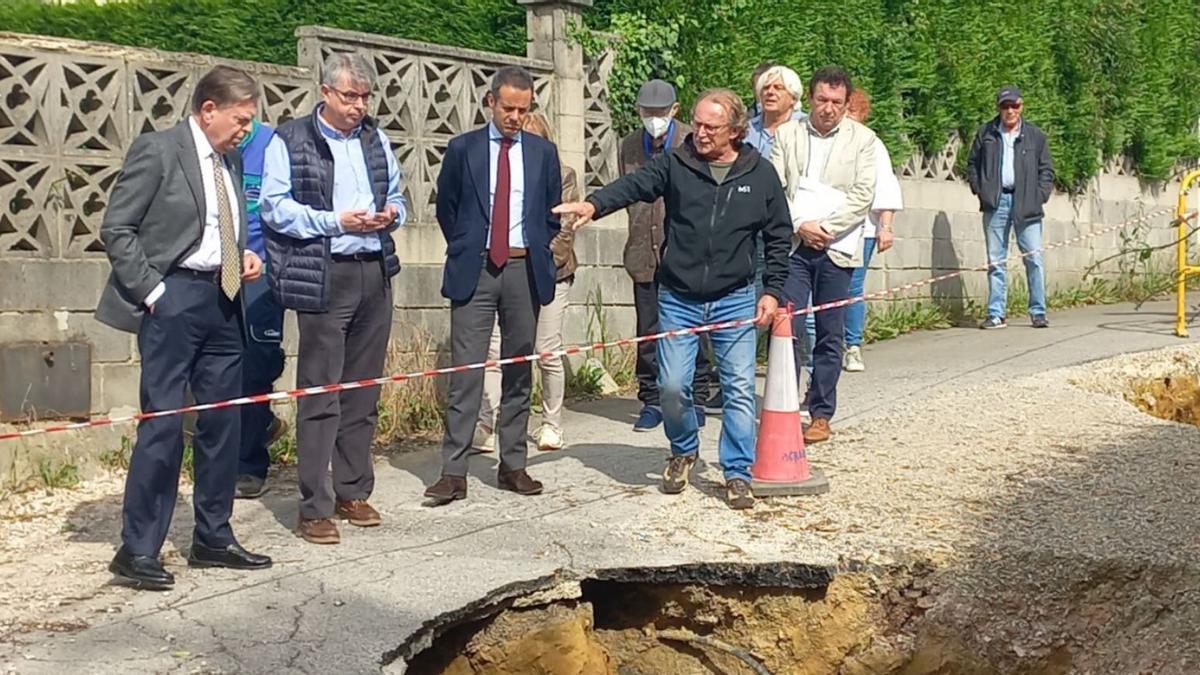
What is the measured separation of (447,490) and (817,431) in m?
2.22

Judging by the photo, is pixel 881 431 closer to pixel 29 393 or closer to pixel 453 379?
pixel 453 379

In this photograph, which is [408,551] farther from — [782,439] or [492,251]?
[782,439]

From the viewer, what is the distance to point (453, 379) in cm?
715

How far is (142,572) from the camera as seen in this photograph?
19.0ft

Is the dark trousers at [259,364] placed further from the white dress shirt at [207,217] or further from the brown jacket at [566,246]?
the brown jacket at [566,246]

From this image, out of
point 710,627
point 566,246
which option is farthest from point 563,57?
point 710,627

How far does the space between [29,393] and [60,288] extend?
559mm

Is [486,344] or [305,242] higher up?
[305,242]

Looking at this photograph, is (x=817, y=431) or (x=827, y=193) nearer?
(x=827, y=193)

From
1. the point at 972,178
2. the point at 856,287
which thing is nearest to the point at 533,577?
the point at 856,287

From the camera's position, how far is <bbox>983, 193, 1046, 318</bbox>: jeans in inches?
501

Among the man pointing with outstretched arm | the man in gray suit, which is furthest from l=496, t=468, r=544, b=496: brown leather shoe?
the man in gray suit

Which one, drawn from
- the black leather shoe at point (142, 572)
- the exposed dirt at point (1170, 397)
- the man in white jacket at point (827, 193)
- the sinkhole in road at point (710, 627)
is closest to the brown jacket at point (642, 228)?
the man in white jacket at point (827, 193)

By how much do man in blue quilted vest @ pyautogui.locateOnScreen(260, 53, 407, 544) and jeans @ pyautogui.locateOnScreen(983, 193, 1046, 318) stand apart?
7341 millimetres
